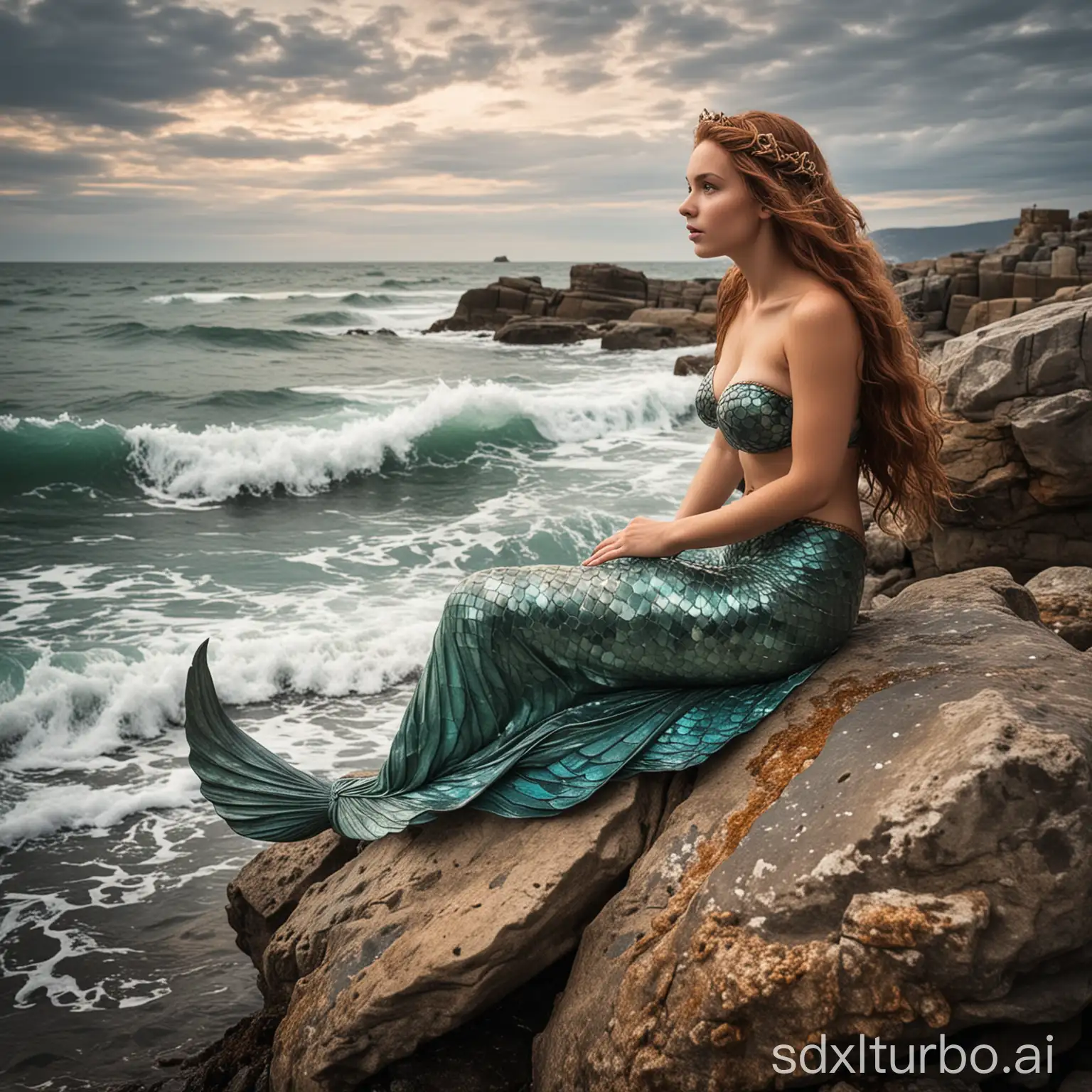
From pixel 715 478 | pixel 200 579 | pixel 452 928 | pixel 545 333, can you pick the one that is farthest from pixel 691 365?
pixel 452 928

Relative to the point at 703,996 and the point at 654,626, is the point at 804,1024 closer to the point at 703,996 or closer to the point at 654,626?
the point at 703,996

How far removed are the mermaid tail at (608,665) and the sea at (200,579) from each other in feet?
5.70

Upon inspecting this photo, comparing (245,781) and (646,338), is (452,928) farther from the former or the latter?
(646,338)

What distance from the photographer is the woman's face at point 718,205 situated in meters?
3.02

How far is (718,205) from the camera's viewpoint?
3.04 m

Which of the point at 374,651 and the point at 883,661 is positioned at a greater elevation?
the point at 883,661

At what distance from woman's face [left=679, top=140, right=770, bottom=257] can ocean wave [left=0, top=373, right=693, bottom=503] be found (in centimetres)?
1079

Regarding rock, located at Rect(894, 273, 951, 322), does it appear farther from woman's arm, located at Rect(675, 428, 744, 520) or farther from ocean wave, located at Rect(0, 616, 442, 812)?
woman's arm, located at Rect(675, 428, 744, 520)

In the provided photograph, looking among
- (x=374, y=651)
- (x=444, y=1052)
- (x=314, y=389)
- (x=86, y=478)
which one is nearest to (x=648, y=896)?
(x=444, y=1052)

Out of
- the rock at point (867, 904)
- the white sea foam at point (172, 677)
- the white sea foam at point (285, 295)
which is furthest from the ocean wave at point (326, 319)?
the rock at point (867, 904)

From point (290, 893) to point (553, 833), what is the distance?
1391 millimetres

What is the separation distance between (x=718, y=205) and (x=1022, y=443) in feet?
13.5

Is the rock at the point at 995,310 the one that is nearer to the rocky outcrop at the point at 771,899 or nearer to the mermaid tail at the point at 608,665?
the mermaid tail at the point at 608,665

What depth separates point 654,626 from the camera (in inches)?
116
